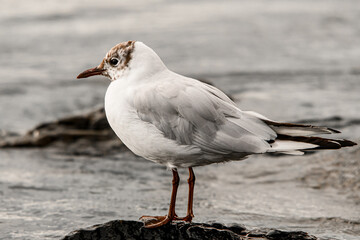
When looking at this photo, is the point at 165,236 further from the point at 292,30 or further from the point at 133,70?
the point at 292,30

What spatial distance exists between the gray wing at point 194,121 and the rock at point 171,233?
613 mm

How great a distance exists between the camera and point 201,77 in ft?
41.2

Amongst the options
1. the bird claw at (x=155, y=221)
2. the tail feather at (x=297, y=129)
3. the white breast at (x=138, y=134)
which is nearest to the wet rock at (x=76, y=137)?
the bird claw at (x=155, y=221)

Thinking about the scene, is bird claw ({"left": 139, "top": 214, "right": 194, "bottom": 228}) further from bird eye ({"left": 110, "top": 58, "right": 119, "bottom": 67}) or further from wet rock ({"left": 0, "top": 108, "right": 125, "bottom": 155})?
wet rock ({"left": 0, "top": 108, "right": 125, "bottom": 155})

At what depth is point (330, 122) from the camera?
864 centimetres

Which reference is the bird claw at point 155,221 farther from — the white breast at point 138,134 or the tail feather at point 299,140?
the tail feather at point 299,140

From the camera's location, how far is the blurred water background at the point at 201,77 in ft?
18.4

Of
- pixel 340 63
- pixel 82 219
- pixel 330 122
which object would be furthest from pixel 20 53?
pixel 82 219

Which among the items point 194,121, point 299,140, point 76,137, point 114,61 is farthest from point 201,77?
point 299,140

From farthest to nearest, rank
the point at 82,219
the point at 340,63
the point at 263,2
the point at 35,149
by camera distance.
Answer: the point at 263,2, the point at 340,63, the point at 35,149, the point at 82,219

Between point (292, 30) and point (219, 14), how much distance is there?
8.34ft

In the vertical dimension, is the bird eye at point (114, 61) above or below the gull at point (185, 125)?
above

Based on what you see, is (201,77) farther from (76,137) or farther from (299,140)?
(299,140)

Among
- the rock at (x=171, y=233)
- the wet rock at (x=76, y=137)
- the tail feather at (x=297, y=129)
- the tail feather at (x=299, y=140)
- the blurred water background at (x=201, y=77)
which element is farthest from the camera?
the wet rock at (x=76, y=137)
